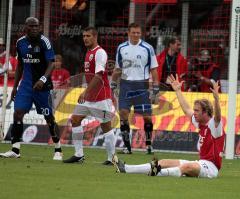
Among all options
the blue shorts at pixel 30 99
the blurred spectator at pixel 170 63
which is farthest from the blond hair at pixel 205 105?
the blurred spectator at pixel 170 63

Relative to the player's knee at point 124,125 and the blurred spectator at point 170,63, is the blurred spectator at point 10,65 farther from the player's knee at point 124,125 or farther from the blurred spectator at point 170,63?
the player's knee at point 124,125

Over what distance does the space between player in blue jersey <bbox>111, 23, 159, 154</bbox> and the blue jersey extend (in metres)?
2.59

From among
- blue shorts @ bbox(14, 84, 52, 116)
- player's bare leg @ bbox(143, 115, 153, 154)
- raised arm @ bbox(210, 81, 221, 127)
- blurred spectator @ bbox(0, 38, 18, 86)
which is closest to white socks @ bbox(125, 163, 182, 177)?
raised arm @ bbox(210, 81, 221, 127)

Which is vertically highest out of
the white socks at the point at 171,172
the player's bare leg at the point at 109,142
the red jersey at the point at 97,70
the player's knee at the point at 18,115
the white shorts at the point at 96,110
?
the red jersey at the point at 97,70

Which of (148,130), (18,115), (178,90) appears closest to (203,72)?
(148,130)

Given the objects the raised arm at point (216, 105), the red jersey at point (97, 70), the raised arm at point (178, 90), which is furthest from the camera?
the red jersey at point (97, 70)

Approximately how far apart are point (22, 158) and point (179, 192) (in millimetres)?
5623

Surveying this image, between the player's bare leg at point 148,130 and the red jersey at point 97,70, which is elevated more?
the red jersey at point 97,70

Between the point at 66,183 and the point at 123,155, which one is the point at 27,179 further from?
the point at 123,155

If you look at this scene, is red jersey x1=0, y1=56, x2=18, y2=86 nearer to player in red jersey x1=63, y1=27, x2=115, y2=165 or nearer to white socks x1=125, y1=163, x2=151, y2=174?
player in red jersey x1=63, y1=27, x2=115, y2=165

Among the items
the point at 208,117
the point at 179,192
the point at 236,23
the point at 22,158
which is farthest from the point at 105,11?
the point at 179,192

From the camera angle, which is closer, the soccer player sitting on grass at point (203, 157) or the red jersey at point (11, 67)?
the soccer player sitting on grass at point (203, 157)

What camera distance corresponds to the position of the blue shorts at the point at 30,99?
1627cm

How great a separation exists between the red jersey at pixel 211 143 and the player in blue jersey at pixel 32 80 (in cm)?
373
